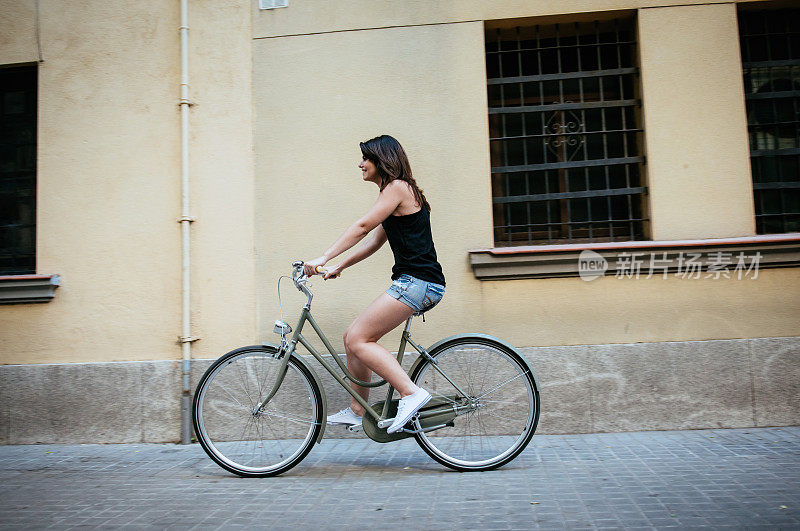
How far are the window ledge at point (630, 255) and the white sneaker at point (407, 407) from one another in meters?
1.49

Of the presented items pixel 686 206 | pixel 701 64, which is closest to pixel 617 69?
pixel 701 64

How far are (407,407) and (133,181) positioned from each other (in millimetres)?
3325

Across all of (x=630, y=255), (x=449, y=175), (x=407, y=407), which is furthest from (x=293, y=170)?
(x=630, y=255)

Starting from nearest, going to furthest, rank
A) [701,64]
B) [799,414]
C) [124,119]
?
[799,414] < [701,64] < [124,119]

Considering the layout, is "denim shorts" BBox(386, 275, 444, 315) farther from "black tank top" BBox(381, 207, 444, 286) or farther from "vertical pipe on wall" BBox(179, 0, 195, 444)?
"vertical pipe on wall" BBox(179, 0, 195, 444)

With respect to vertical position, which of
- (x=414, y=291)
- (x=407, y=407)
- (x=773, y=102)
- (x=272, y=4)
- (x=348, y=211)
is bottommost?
(x=407, y=407)

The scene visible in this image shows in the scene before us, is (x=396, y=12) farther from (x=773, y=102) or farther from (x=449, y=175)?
(x=773, y=102)

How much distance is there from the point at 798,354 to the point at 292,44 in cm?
486

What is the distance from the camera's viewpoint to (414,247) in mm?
3961

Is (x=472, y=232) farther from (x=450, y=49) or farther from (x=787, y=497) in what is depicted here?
(x=787, y=497)

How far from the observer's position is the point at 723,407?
4906mm

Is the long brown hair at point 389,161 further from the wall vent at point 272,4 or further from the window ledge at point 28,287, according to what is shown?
the window ledge at point 28,287

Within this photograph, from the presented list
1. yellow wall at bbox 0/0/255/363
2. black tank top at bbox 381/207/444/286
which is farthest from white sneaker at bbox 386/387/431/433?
yellow wall at bbox 0/0/255/363

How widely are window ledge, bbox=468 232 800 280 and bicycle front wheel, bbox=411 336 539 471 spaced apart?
1149mm
